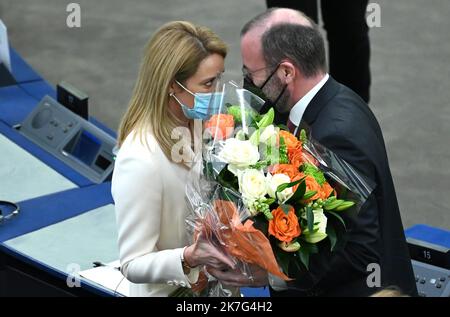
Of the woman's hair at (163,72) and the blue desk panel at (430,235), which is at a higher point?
the woman's hair at (163,72)

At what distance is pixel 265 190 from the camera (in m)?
2.79

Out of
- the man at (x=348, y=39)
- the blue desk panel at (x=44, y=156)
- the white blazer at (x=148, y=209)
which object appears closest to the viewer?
the white blazer at (x=148, y=209)

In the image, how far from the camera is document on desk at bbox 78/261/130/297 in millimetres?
3756

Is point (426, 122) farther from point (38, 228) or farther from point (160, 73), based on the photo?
point (160, 73)

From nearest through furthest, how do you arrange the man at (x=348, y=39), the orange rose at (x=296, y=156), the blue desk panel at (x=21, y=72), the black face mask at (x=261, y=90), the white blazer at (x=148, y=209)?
the orange rose at (x=296, y=156), the white blazer at (x=148, y=209), the black face mask at (x=261, y=90), the blue desk panel at (x=21, y=72), the man at (x=348, y=39)

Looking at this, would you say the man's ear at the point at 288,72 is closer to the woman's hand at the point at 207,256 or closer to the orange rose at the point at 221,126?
the orange rose at the point at 221,126

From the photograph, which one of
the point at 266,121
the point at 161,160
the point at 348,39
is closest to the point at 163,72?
the point at 161,160

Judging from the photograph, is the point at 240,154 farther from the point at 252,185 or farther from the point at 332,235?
the point at 332,235

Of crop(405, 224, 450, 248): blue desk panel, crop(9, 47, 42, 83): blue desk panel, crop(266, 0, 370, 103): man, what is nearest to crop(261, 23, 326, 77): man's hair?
crop(405, 224, 450, 248): blue desk panel

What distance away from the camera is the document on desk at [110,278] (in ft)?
12.3

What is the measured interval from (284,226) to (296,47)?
33.7 inches

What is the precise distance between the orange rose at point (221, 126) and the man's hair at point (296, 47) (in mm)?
492

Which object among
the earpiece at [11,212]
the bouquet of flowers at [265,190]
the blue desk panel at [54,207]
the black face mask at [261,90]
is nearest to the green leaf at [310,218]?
the bouquet of flowers at [265,190]

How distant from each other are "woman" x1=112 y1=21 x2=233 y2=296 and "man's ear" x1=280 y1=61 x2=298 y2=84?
242mm
